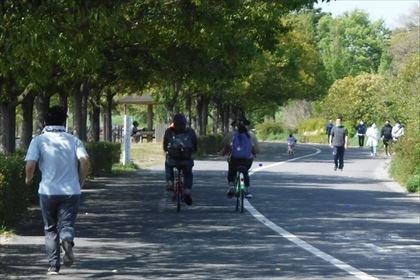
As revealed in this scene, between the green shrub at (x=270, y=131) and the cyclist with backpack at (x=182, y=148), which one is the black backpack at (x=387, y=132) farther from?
the green shrub at (x=270, y=131)

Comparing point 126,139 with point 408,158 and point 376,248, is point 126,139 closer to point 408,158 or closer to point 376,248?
point 408,158

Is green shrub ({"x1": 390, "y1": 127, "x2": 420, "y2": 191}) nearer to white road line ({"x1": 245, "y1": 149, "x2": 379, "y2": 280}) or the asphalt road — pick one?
the asphalt road

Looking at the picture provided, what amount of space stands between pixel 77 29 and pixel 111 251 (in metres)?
3.09

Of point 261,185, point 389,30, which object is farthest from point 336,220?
point 389,30

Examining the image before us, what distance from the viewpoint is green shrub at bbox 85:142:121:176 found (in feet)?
101

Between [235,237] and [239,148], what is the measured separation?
5.36 metres

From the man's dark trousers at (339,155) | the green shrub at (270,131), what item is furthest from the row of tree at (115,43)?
the green shrub at (270,131)

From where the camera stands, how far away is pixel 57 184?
11.2 meters

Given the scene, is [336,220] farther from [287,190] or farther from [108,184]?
[108,184]

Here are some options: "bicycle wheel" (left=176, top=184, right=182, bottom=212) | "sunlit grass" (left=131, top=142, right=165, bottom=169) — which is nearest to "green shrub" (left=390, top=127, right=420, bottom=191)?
"bicycle wheel" (left=176, top=184, right=182, bottom=212)

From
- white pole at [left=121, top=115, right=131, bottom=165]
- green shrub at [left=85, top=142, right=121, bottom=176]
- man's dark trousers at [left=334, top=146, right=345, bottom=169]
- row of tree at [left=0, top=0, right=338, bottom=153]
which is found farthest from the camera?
white pole at [left=121, top=115, right=131, bottom=165]

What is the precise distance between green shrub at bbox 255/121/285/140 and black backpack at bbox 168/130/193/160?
3602 inches

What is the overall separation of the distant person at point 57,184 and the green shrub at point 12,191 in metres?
3.93

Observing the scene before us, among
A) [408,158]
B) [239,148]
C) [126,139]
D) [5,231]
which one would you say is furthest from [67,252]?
[126,139]
